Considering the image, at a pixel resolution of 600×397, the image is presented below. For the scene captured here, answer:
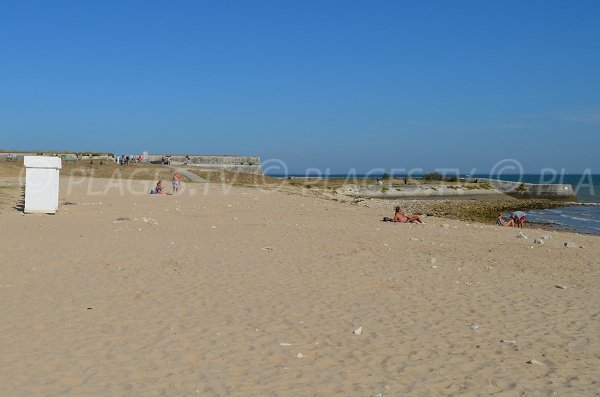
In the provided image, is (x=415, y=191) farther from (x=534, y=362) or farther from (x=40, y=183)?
(x=534, y=362)

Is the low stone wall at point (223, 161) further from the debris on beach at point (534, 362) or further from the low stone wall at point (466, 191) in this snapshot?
the debris on beach at point (534, 362)

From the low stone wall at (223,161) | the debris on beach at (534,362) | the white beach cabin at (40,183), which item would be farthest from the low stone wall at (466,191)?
the debris on beach at (534,362)

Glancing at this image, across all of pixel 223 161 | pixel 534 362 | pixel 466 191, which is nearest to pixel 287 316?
pixel 534 362

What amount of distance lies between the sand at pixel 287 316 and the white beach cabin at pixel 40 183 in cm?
289

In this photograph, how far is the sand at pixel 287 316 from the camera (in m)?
5.76

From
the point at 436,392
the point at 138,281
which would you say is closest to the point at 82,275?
the point at 138,281

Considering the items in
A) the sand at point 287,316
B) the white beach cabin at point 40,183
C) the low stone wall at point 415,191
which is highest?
the white beach cabin at point 40,183

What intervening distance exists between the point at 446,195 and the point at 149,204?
45.7 meters

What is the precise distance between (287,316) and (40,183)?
41.8 feet

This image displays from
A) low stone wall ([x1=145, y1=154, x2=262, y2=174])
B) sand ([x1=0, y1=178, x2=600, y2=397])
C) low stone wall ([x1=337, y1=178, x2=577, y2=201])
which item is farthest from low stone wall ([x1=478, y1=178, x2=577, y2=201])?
sand ([x1=0, y1=178, x2=600, y2=397])

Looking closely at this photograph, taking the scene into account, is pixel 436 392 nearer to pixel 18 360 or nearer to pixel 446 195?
pixel 18 360

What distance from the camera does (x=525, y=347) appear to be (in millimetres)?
6902

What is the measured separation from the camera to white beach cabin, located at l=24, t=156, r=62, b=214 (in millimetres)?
18141

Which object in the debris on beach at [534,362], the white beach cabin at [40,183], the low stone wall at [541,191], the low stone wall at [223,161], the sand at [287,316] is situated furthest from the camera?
the low stone wall at [223,161]
